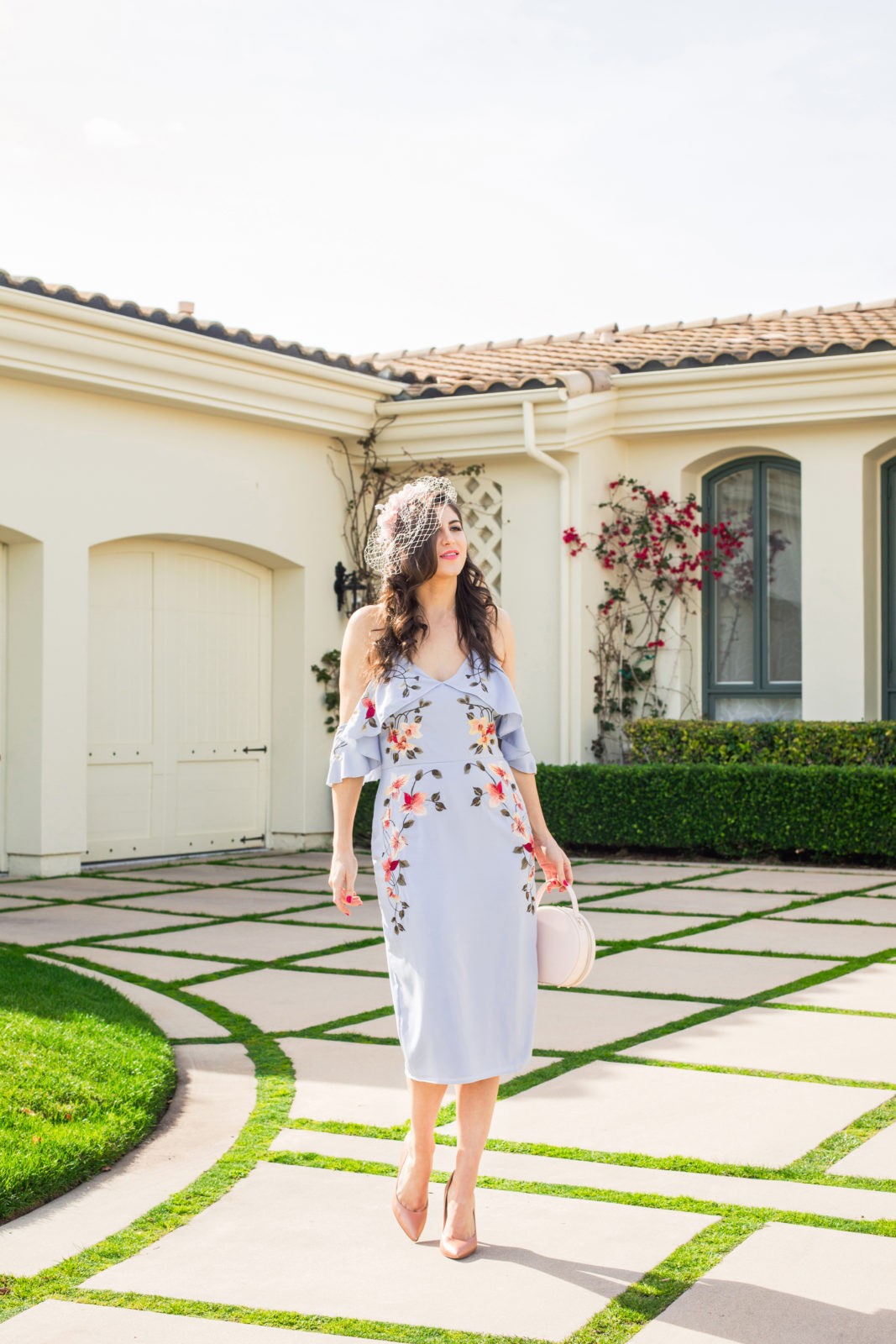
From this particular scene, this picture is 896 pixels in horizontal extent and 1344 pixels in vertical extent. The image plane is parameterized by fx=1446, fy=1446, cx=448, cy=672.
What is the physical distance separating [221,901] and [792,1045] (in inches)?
172

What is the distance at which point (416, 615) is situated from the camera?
3.38 m

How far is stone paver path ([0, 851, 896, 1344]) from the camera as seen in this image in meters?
2.71

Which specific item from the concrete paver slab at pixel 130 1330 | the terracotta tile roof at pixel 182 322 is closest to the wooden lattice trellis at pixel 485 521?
the terracotta tile roof at pixel 182 322

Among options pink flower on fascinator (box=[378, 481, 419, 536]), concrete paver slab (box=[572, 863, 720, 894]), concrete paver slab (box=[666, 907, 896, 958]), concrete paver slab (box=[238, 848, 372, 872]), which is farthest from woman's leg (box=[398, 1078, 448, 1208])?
concrete paver slab (box=[238, 848, 372, 872])

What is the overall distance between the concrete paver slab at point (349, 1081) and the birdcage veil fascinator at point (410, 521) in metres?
1.39

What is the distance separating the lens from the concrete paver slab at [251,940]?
6680mm

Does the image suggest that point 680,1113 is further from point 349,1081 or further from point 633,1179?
point 349,1081

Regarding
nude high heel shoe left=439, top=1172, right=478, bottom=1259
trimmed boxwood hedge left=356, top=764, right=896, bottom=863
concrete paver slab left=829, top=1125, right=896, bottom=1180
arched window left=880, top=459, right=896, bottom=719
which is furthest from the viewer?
arched window left=880, top=459, right=896, bottom=719

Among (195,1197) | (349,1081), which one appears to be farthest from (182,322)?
(195,1197)

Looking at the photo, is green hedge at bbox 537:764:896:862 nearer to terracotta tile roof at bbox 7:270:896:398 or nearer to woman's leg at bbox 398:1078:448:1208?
terracotta tile roof at bbox 7:270:896:398

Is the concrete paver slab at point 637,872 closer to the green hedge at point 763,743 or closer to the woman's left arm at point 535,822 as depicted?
the green hedge at point 763,743

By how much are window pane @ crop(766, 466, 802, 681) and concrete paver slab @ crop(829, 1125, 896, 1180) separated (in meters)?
8.05

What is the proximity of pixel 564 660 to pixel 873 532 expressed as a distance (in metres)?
2.56

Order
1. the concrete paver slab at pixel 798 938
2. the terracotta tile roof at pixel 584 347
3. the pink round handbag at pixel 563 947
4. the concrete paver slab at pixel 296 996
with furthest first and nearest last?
the terracotta tile roof at pixel 584 347 → the concrete paver slab at pixel 798 938 → the concrete paver slab at pixel 296 996 → the pink round handbag at pixel 563 947
